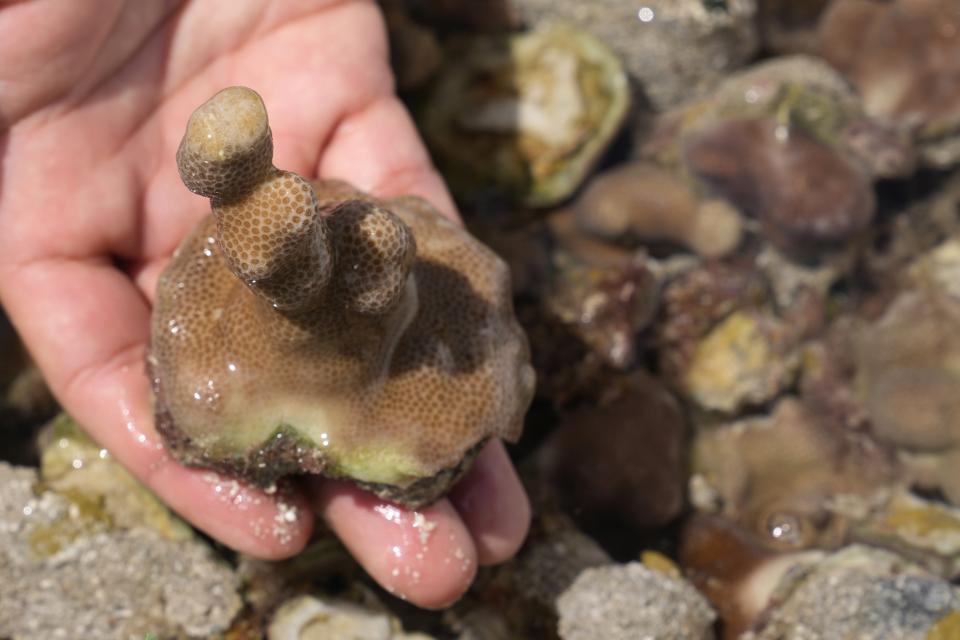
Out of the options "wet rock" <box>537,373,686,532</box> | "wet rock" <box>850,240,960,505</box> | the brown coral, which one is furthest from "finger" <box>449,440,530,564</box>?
"wet rock" <box>850,240,960,505</box>

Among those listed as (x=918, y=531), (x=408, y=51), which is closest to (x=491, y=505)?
(x=918, y=531)

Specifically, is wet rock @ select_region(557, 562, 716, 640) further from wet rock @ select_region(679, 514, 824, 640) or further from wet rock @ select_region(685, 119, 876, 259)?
wet rock @ select_region(685, 119, 876, 259)

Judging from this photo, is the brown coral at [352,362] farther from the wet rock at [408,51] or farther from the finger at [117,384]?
the wet rock at [408,51]

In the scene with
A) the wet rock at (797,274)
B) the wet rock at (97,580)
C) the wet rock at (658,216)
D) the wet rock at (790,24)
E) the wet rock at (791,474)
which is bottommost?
the wet rock at (791,474)

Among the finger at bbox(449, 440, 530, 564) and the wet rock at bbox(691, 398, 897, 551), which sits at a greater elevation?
the finger at bbox(449, 440, 530, 564)

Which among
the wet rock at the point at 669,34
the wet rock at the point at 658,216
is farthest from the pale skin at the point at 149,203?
the wet rock at the point at 669,34

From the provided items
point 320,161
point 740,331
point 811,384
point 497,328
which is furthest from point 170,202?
point 811,384
